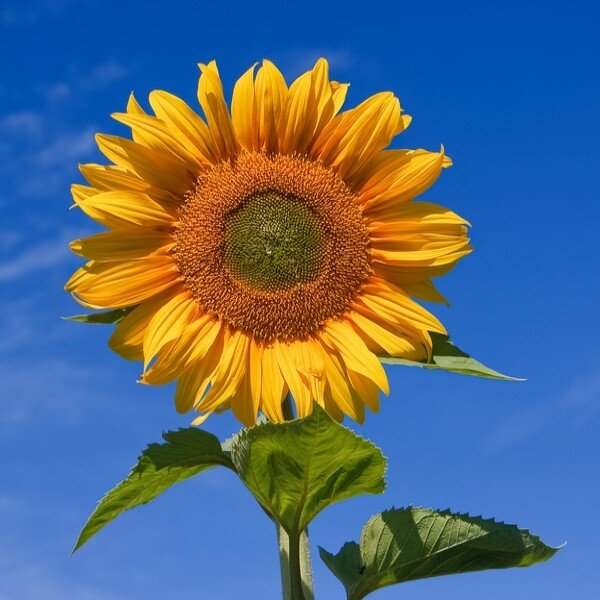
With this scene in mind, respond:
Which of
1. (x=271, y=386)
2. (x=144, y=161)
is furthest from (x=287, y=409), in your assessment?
(x=144, y=161)

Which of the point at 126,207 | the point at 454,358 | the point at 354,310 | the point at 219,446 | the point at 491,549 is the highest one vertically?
the point at 126,207

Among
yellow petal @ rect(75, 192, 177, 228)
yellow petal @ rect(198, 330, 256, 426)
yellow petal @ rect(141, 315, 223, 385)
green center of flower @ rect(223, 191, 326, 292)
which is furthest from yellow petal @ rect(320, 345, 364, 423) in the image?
yellow petal @ rect(75, 192, 177, 228)

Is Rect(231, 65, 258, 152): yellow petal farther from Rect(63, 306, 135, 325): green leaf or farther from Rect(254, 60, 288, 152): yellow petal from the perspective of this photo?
Rect(63, 306, 135, 325): green leaf

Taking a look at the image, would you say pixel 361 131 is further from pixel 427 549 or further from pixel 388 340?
pixel 427 549

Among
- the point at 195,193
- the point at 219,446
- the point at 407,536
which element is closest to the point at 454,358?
the point at 407,536

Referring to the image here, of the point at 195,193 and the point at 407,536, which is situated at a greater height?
the point at 195,193

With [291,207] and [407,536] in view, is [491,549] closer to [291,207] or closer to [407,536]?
[407,536]

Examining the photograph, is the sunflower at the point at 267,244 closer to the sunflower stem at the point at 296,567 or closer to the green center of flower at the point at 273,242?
the green center of flower at the point at 273,242
